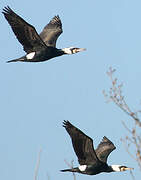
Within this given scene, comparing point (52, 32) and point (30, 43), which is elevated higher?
point (52, 32)

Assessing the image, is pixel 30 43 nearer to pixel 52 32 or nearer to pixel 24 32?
pixel 24 32

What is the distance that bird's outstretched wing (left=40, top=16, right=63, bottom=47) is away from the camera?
19984mm

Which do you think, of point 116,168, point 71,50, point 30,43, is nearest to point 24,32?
point 30,43

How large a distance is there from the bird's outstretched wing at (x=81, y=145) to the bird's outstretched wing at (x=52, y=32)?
17.9ft

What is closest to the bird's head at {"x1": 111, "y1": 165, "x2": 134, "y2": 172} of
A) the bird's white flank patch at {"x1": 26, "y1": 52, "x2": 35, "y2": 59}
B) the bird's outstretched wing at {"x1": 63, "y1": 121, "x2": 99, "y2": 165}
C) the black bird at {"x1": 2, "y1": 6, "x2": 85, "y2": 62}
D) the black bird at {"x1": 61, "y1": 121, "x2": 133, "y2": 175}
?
the black bird at {"x1": 61, "y1": 121, "x2": 133, "y2": 175}

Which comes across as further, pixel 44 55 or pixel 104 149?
pixel 104 149

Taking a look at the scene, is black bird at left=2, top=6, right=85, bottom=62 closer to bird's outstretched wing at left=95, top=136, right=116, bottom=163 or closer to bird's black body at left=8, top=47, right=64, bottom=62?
bird's black body at left=8, top=47, right=64, bottom=62

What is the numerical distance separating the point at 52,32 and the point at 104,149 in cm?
497

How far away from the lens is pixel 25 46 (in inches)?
693

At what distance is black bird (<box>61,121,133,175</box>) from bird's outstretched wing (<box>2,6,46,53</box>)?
3.75 m

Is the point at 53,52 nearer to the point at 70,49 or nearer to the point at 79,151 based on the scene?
the point at 70,49

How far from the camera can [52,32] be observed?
20.8 m

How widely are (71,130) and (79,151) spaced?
119cm

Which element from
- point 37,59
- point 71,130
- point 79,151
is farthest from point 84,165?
point 37,59
